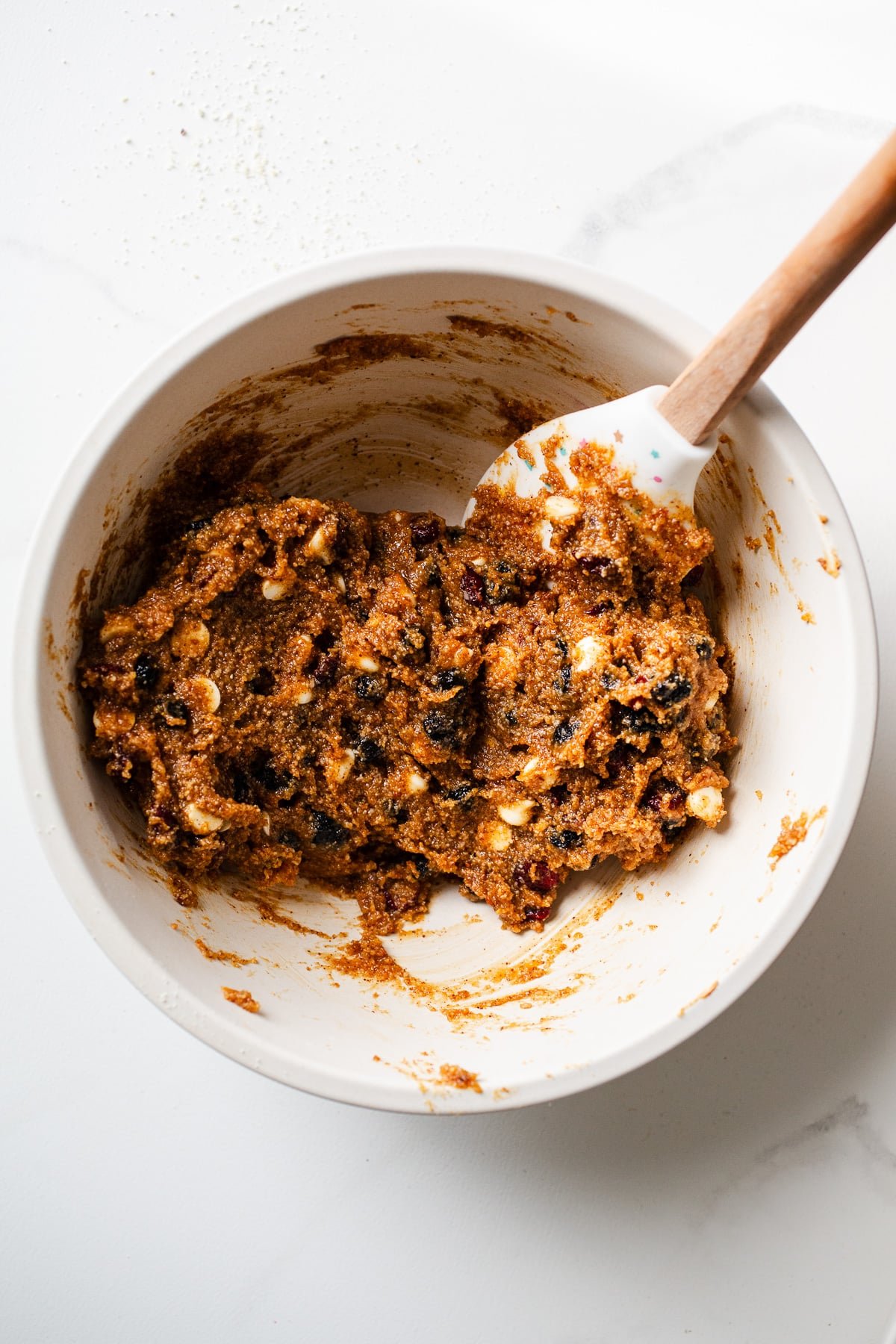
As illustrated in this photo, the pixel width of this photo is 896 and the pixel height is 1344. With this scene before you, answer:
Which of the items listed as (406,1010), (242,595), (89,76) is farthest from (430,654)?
(89,76)

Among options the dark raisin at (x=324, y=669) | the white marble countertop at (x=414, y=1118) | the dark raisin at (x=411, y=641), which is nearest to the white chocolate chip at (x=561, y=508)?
the dark raisin at (x=411, y=641)

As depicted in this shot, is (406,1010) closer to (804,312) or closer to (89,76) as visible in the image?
(804,312)

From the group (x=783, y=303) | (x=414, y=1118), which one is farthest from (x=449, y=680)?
(x=414, y=1118)

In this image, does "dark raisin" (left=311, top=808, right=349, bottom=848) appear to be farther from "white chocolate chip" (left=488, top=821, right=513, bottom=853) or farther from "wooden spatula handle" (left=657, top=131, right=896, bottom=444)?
"wooden spatula handle" (left=657, top=131, right=896, bottom=444)

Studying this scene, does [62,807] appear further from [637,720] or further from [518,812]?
[637,720]

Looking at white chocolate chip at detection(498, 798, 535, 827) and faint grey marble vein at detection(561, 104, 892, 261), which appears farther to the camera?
faint grey marble vein at detection(561, 104, 892, 261)

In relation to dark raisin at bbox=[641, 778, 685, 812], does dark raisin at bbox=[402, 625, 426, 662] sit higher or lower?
lower

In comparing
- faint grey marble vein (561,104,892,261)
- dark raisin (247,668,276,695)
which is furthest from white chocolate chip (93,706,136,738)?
faint grey marble vein (561,104,892,261)
